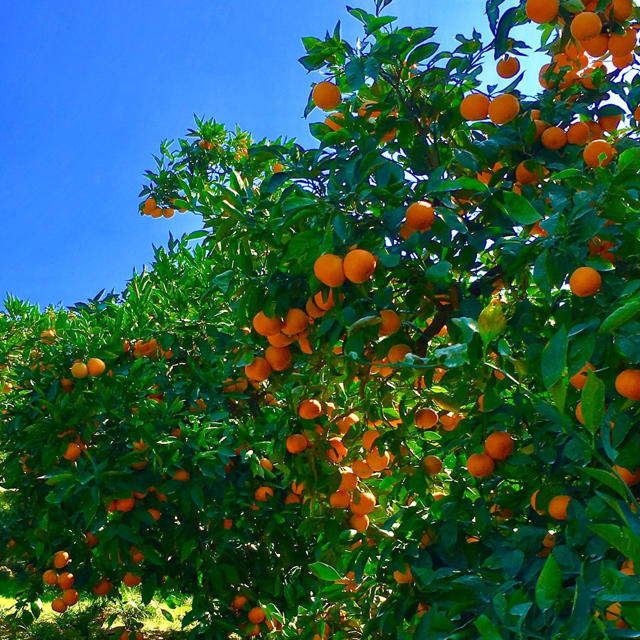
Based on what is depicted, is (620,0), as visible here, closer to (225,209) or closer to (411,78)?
(411,78)

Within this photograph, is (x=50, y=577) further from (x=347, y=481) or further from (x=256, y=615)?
(x=347, y=481)

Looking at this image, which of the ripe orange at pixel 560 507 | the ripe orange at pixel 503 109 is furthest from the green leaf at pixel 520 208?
the ripe orange at pixel 560 507

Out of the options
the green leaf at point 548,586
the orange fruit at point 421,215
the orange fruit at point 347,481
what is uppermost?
the orange fruit at point 421,215

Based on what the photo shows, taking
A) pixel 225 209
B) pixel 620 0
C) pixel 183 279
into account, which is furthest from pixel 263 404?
pixel 620 0

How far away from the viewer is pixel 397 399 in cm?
284

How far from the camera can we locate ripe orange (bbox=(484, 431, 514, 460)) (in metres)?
1.93

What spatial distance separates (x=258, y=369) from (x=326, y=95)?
3.29 feet

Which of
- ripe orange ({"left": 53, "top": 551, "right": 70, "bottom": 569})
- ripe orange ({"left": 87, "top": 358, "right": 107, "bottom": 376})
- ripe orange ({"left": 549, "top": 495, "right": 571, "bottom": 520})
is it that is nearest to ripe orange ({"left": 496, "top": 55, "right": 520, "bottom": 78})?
ripe orange ({"left": 549, "top": 495, "right": 571, "bottom": 520})

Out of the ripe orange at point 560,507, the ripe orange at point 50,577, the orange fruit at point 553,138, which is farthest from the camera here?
the ripe orange at point 50,577

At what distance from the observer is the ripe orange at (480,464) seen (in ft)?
6.39

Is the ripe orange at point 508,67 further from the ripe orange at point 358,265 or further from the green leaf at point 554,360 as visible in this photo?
the green leaf at point 554,360

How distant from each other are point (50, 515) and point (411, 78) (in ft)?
10.7

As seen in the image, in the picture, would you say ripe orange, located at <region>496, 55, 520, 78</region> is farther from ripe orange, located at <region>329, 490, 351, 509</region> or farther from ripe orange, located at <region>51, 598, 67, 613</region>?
ripe orange, located at <region>51, 598, 67, 613</region>

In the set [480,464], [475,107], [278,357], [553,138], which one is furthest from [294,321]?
[553,138]
